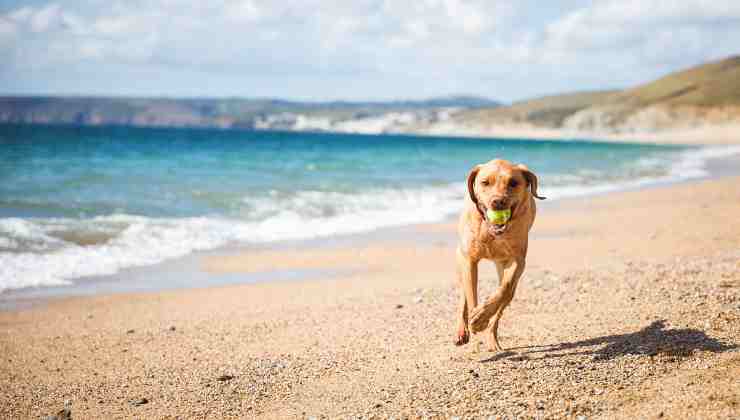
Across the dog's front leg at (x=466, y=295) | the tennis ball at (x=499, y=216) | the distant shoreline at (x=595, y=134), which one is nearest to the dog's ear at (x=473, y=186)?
the tennis ball at (x=499, y=216)

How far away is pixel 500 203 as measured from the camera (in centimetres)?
506

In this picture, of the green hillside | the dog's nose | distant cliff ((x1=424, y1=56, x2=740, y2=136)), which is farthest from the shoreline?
the green hillside

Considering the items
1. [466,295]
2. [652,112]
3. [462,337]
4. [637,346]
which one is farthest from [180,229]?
[652,112]

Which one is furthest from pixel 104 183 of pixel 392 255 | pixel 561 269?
pixel 561 269

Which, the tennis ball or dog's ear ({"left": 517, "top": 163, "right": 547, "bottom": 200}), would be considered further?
dog's ear ({"left": 517, "top": 163, "right": 547, "bottom": 200})

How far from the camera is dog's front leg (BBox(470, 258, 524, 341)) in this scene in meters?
5.22

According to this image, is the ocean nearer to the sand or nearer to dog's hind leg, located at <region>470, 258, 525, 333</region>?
the sand

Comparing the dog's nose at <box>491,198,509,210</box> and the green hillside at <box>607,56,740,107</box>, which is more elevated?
the green hillside at <box>607,56,740,107</box>

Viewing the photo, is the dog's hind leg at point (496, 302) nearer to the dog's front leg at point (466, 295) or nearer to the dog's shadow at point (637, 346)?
the dog's front leg at point (466, 295)

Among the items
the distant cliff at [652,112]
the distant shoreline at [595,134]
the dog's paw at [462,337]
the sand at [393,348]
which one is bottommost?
the sand at [393,348]

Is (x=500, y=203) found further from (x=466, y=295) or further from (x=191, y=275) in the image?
(x=191, y=275)

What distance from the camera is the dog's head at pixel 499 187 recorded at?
5098 millimetres

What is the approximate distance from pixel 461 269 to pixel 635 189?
2131 centimetres

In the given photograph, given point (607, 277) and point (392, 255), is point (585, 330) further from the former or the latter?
point (392, 255)
